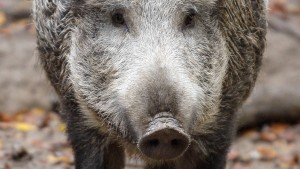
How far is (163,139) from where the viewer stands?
477 cm

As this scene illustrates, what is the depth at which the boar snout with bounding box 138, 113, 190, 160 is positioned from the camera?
4719 mm

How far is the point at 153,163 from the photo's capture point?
5980mm

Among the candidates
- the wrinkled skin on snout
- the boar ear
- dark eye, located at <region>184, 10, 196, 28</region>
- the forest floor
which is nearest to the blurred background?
the forest floor

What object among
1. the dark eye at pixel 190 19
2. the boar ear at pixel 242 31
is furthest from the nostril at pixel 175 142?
the boar ear at pixel 242 31

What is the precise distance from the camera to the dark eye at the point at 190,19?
18.1 feet

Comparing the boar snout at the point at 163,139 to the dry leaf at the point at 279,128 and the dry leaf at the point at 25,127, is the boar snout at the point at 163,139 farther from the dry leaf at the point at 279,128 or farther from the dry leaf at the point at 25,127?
the dry leaf at the point at 279,128

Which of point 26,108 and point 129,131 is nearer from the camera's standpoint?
point 129,131

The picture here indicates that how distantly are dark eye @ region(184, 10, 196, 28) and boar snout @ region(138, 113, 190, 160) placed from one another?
96cm

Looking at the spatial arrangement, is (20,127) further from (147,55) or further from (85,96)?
(147,55)

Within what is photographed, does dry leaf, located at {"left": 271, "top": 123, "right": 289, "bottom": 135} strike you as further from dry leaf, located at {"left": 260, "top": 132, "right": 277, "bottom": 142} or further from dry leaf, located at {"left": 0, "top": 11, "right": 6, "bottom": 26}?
dry leaf, located at {"left": 0, "top": 11, "right": 6, "bottom": 26}

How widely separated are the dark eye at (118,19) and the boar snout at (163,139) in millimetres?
957

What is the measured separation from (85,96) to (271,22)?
603 centimetres

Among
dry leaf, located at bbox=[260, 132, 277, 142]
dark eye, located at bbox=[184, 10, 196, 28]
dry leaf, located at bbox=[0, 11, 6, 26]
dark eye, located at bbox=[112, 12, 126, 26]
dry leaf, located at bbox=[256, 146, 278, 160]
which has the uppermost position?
dark eye, located at bbox=[112, 12, 126, 26]

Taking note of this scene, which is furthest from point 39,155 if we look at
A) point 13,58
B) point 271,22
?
point 271,22
